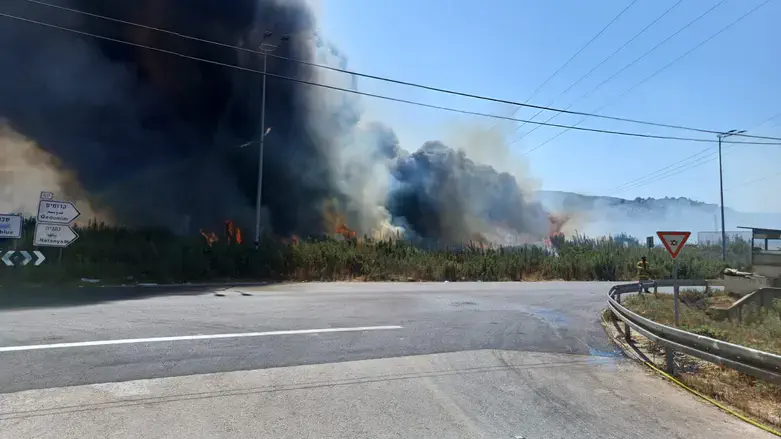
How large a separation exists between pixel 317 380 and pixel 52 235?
1466 centimetres

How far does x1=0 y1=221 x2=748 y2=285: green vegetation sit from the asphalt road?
9.30 meters

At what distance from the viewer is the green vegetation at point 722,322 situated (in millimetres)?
8633

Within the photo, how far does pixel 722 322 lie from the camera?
13.7 m

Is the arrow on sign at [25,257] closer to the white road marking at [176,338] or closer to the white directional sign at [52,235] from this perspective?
the white directional sign at [52,235]

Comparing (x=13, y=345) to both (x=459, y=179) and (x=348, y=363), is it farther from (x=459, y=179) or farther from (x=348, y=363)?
(x=459, y=179)

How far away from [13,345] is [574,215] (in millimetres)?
67366

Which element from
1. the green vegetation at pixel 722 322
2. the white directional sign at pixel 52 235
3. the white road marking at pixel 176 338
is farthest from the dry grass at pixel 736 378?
the white directional sign at pixel 52 235

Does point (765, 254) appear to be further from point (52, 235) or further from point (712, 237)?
point (712, 237)

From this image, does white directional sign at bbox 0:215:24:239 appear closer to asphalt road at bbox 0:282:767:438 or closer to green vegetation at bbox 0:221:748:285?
green vegetation at bbox 0:221:748:285

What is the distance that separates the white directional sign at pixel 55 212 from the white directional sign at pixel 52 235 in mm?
182

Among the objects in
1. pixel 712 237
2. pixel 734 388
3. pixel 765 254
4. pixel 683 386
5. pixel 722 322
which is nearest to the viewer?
pixel 734 388

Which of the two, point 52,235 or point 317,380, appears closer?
point 317,380

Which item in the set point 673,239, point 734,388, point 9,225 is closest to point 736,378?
point 734,388

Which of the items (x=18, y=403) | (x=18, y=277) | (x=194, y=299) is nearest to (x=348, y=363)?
(x=18, y=403)
